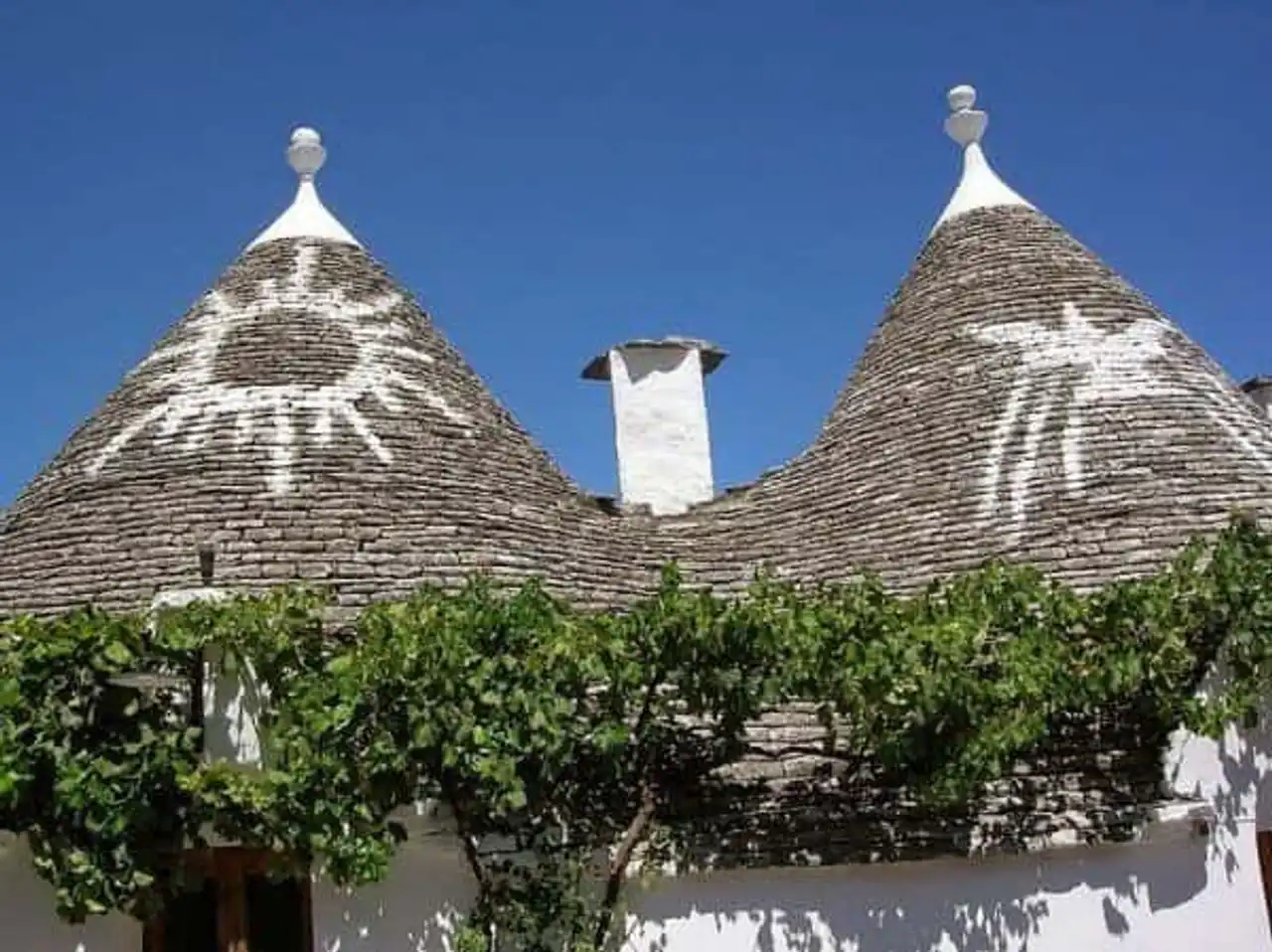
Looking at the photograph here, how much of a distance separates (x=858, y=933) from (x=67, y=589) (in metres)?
4.73

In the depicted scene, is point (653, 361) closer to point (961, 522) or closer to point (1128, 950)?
point (961, 522)

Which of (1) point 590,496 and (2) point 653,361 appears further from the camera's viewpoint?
(2) point 653,361

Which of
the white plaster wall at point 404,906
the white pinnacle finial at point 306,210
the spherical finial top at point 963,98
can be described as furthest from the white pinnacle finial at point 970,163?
the white plaster wall at point 404,906

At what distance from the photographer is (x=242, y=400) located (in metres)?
10.4

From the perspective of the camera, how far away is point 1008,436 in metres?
10.7

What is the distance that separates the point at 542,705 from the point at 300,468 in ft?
9.85

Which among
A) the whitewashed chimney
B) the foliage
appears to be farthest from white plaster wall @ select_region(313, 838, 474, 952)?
the whitewashed chimney

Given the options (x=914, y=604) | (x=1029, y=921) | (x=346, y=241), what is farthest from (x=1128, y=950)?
(x=346, y=241)

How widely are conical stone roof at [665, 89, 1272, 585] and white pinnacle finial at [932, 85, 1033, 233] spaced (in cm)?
2

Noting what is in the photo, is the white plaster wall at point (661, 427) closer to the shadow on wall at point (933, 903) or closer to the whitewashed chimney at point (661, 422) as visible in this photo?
the whitewashed chimney at point (661, 422)

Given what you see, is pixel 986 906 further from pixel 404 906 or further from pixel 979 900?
pixel 404 906

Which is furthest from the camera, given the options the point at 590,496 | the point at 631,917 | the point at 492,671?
the point at 590,496

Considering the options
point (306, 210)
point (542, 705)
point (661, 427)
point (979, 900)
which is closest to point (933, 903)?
point (979, 900)

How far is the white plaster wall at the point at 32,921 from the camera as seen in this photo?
7.64 metres
